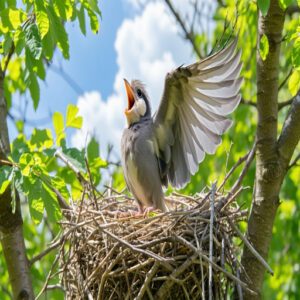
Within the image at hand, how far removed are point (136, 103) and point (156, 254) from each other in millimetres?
→ 1725

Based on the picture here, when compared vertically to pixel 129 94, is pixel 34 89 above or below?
below

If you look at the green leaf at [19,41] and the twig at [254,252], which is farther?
the green leaf at [19,41]

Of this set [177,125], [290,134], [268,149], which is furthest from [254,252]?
[177,125]

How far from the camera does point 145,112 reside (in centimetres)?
587

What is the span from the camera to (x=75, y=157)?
493 centimetres

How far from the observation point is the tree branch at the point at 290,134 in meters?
4.52

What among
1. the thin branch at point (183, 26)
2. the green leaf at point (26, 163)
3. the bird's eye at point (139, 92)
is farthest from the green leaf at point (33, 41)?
the thin branch at point (183, 26)

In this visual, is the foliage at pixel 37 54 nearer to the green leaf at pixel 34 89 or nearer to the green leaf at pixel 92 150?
the green leaf at pixel 34 89

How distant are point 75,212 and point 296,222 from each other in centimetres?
323

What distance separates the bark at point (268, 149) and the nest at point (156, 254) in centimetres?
11

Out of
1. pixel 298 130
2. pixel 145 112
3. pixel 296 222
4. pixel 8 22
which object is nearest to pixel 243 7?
pixel 145 112

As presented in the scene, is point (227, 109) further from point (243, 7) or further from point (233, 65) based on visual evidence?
point (243, 7)

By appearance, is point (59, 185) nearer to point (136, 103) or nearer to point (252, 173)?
point (136, 103)

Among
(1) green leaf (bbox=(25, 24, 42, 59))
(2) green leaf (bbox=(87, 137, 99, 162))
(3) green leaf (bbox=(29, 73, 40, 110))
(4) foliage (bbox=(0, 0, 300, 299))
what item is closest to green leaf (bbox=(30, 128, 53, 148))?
(4) foliage (bbox=(0, 0, 300, 299))
